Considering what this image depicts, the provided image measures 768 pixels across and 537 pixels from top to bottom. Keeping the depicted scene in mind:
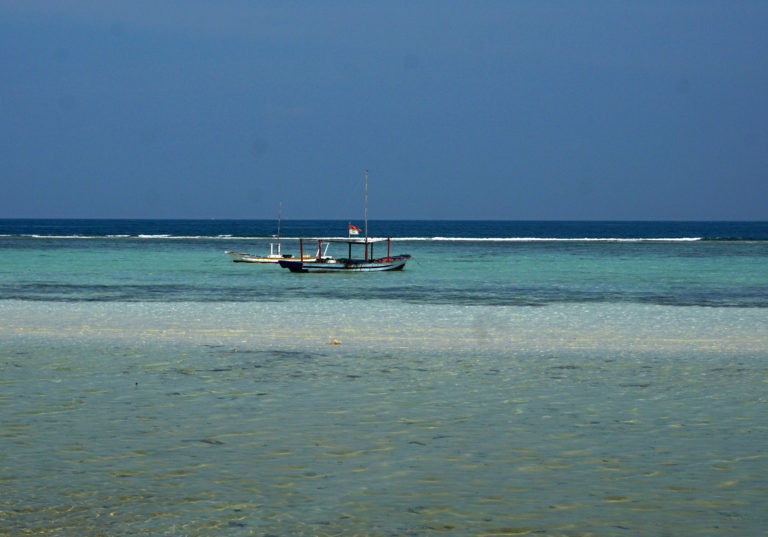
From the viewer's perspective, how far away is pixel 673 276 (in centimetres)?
6103

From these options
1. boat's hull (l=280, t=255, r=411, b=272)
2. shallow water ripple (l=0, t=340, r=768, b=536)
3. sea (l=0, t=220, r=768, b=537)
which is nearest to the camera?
shallow water ripple (l=0, t=340, r=768, b=536)

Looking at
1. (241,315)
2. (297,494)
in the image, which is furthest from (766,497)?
(241,315)

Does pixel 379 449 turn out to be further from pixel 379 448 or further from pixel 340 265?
pixel 340 265

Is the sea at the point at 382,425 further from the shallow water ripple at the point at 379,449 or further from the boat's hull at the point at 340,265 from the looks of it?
the boat's hull at the point at 340,265

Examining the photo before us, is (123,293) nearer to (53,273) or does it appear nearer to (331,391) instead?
(53,273)

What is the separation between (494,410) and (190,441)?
493cm

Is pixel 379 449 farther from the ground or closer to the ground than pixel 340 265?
farther from the ground

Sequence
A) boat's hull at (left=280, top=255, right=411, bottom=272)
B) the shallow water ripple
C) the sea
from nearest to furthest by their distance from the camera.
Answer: the shallow water ripple, the sea, boat's hull at (left=280, top=255, right=411, bottom=272)

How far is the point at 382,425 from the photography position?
13898 mm

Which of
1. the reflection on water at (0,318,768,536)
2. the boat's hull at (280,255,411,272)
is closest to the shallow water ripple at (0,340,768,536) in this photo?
the reflection on water at (0,318,768,536)

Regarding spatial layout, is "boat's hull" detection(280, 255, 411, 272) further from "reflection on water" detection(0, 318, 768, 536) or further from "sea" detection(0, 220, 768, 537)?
"reflection on water" detection(0, 318, 768, 536)

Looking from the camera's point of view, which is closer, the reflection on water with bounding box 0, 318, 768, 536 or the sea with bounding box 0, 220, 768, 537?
the reflection on water with bounding box 0, 318, 768, 536

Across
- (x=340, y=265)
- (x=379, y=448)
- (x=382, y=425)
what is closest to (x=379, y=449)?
(x=379, y=448)

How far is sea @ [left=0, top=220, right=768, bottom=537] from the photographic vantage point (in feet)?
31.7
